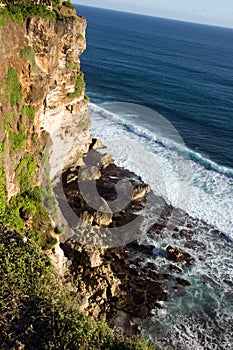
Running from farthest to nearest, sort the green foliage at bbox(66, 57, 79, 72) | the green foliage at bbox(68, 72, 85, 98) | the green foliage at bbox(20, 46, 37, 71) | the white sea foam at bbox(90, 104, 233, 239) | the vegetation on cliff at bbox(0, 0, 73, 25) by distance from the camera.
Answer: the white sea foam at bbox(90, 104, 233, 239) < the green foliage at bbox(68, 72, 85, 98) < the green foliage at bbox(66, 57, 79, 72) < the green foliage at bbox(20, 46, 37, 71) < the vegetation on cliff at bbox(0, 0, 73, 25)

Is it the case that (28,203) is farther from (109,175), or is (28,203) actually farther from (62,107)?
(109,175)

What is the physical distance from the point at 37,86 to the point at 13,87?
1723 millimetres

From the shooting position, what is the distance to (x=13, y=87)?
749 inches

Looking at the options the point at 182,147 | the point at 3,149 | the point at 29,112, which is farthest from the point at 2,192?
the point at 182,147

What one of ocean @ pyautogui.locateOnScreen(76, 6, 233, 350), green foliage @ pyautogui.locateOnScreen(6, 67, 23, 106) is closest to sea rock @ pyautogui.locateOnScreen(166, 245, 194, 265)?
ocean @ pyautogui.locateOnScreen(76, 6, 233, 350)

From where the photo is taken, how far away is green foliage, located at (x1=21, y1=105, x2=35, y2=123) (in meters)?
20.1

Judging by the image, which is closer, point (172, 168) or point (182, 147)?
point (172, 168)

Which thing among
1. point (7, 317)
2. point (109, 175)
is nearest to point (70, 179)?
point (109, 175)

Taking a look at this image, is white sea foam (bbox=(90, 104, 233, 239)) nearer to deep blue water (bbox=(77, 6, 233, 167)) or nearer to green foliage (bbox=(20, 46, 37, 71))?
deep blue water (bbox=(77, 6, 233, 167))

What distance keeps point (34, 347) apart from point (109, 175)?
2319 cm

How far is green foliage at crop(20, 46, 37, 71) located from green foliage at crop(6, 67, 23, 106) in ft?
3.71

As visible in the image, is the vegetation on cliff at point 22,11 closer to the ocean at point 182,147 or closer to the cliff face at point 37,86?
the cliff face at point 37,86

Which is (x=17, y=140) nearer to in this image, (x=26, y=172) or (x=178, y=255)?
(x=26, y=172)

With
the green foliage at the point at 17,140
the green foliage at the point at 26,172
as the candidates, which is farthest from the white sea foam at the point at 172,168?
the green foliage at the point at 17,140
